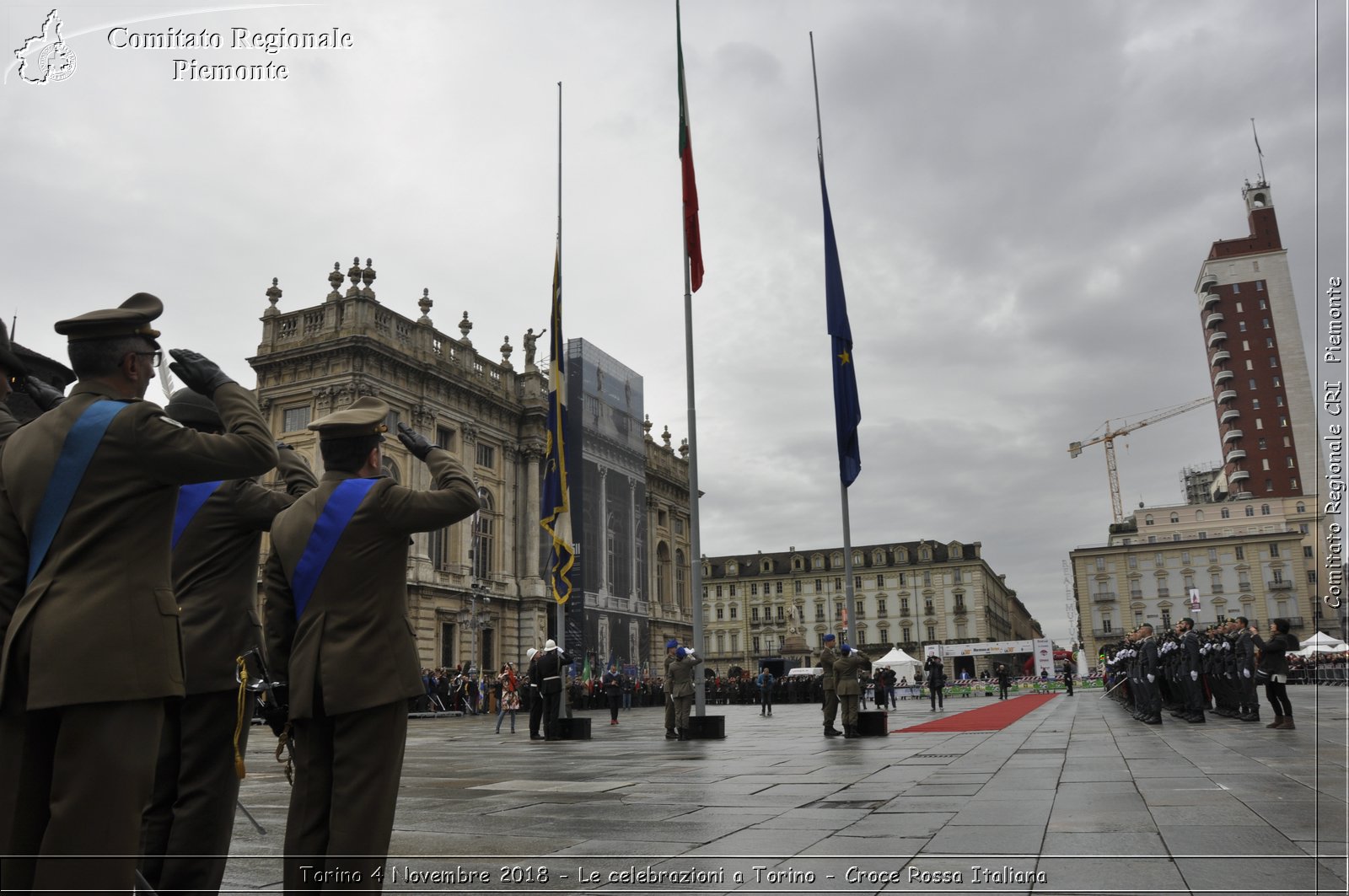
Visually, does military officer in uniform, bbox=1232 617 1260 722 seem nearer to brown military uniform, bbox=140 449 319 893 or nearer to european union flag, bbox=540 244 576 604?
european union flag, bbox=540 244 576 604

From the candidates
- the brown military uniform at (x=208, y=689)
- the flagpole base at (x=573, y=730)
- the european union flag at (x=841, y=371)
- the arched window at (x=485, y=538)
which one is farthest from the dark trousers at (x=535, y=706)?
the arched window at (x=485, y=538)

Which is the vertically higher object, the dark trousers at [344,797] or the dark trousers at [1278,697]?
the dark trousers at [344,797]

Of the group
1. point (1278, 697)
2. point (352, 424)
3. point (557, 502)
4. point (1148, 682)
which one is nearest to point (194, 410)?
point (352, 424)

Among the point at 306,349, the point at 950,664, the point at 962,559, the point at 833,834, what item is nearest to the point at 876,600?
the point at 962,559

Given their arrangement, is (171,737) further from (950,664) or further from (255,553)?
(950,664)

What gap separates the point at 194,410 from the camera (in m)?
3.89

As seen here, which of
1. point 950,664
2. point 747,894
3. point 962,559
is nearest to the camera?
point 747,894

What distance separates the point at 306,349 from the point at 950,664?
63.9 meters

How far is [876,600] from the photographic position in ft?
339

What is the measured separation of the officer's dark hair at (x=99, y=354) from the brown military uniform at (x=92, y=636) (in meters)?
0.05

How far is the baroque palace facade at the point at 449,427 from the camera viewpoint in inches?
1425

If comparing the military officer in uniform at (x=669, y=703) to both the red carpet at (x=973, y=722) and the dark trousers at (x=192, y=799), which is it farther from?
the dark trousers at (x=192, y=799)

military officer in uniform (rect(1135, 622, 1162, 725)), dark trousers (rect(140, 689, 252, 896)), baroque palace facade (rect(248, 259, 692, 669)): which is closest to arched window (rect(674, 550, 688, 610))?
baroque palace facade (rect(248, 259, 692, 669))

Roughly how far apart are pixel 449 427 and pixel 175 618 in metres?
38.7
